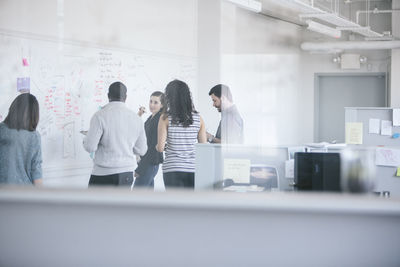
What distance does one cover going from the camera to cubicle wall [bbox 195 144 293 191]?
3457mm

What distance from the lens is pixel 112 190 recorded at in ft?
6.72

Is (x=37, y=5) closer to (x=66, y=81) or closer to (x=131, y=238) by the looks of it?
(x=66, y=81)

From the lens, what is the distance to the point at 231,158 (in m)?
3.44

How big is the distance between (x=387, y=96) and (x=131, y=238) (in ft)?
25.6

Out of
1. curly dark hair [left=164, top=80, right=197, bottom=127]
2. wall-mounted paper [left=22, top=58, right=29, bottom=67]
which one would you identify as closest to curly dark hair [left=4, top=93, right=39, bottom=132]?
wall-mounted paper [left=22, top=58, right=29, bottom=67]

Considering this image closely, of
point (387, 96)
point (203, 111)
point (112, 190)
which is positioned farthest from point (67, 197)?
point (387, 96)

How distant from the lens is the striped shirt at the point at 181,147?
3.75 meters

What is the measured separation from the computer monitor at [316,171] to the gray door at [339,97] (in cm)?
671

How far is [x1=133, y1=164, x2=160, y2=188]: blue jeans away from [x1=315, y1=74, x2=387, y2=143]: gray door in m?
5.51

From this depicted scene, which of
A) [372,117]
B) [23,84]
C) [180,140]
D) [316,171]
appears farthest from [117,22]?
[316,171]

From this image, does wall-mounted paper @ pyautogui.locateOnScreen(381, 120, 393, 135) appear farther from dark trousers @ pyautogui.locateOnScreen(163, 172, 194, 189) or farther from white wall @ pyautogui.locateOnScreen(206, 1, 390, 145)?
white wall @ pyautogui.locateOnScreen(206, 1, 390, 145)

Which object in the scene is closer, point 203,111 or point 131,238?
point 131,238

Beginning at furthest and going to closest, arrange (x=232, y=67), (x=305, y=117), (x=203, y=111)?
(x=305, y=117), (x=232, y=67), (x=203, y=111)

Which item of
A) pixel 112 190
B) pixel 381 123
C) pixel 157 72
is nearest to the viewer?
pixel 112 190
